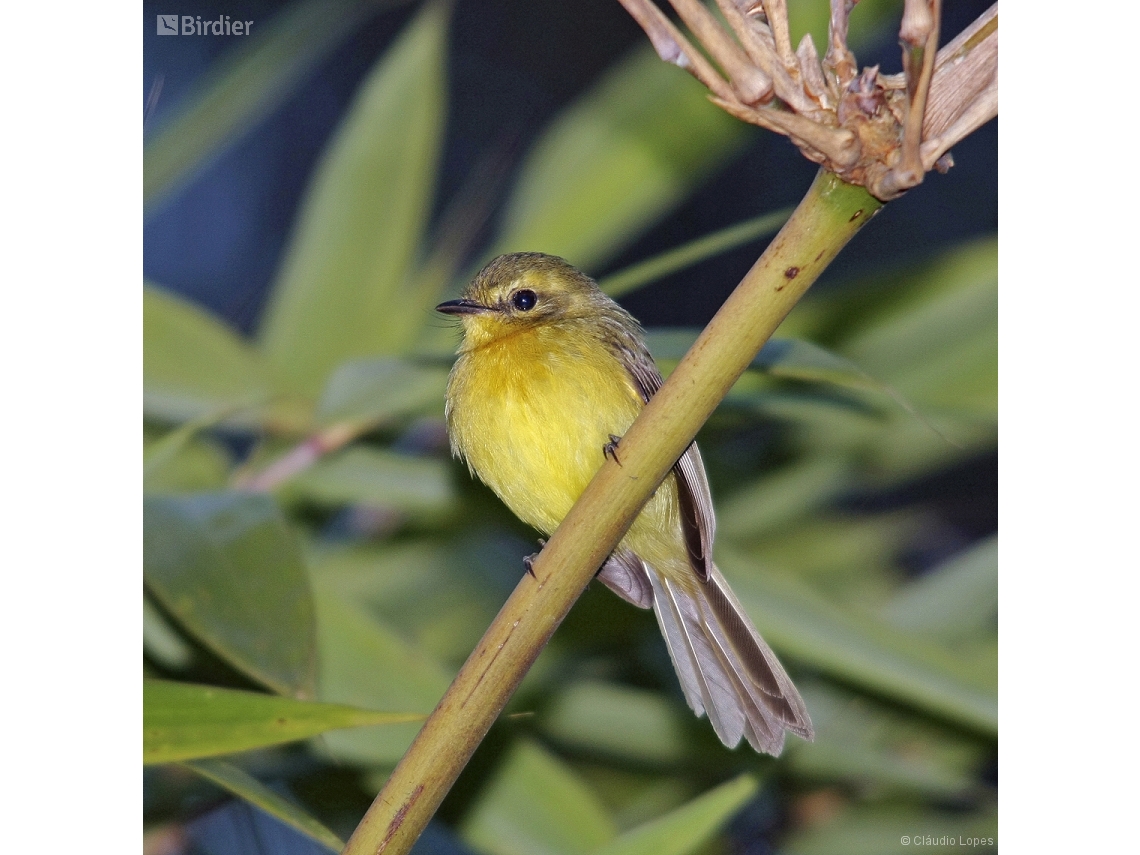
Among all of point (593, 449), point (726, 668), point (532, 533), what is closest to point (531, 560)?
point (593, 449)

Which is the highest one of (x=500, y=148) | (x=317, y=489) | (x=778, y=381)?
(x=500, y=148)

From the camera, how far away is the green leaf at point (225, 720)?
3.56 ft

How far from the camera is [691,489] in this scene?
1478mm

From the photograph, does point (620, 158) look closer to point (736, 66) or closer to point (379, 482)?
point (379, 482)

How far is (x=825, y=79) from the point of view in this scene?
83cm

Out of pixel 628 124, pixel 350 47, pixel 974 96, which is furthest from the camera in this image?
pixel 350 47

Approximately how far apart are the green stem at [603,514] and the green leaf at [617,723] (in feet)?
3.14

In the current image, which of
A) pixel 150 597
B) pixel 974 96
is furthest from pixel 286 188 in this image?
pixel 974 96

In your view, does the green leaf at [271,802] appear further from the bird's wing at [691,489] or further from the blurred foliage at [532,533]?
the bird's wing at [691,489]

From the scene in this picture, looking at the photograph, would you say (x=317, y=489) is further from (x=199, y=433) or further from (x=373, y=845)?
(x=373, y=845)

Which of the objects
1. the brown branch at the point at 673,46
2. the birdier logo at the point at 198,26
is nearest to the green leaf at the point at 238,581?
the birdier logo at the point at 198,26

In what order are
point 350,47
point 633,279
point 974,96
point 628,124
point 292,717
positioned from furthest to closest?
point 350,47, point 628,124, point 633,279, point 292,717, point 974,96

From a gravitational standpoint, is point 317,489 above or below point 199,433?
below

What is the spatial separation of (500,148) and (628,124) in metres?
0.23
